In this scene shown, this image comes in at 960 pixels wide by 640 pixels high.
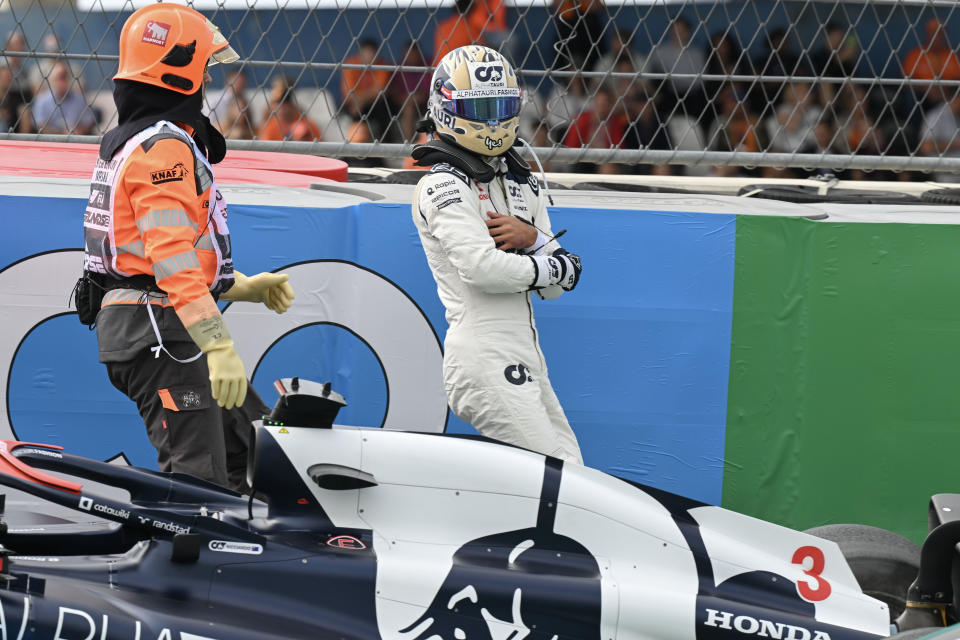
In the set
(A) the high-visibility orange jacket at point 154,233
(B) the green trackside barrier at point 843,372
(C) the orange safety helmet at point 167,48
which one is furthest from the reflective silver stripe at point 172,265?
(B) the green trackside barrier at point 843,372

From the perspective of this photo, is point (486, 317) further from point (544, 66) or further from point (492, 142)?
point (544, 66)

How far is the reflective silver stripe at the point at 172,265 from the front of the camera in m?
3.35

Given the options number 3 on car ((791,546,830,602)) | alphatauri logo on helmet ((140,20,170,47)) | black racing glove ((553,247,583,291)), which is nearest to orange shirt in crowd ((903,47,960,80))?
black racing glove ((553,247,583,291))

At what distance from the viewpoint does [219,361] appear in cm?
334

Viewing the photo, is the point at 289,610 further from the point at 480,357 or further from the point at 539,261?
the point at 539,261

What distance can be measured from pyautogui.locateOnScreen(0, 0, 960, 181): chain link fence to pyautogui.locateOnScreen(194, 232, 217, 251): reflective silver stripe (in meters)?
1.51

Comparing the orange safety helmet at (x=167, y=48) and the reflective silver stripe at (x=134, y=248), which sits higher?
the orange safety helmet at (x=167, y=48)

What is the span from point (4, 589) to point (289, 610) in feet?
2.12

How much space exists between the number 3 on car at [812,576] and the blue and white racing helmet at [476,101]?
5.29 feet

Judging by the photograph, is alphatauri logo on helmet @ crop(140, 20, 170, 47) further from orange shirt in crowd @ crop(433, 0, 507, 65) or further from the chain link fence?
orange shirt in crowd @ crop(433, 0, 507, 65)

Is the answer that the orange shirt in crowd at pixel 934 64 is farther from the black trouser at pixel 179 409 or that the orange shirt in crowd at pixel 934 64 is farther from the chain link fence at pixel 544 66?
the black trouser at pixel 179 409

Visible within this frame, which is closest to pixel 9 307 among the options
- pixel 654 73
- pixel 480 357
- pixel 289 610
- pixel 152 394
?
pixel 152 394

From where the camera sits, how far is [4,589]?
9.13 feet

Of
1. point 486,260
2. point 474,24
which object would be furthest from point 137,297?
point 474,24
